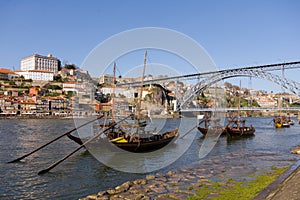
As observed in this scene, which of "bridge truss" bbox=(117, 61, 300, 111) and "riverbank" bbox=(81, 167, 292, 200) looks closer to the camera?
"riverbank" bbox=(81, 167, 292, 200)

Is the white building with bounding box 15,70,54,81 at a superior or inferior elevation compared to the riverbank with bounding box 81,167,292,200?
superior

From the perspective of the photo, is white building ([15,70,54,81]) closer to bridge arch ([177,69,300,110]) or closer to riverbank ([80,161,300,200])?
bridge arch ([177,69,300,110])

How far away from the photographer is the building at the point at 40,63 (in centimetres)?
11669

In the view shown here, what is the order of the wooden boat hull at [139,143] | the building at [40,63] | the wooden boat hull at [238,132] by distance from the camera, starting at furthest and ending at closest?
the building at [40,63], the wooden boat hull at [238,132], the wooden boat hull at [139,143]

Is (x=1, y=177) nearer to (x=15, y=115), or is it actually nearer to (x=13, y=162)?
(x=13, y=162)

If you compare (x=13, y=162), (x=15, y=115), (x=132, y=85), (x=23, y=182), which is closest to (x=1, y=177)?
(x=23, y=182)

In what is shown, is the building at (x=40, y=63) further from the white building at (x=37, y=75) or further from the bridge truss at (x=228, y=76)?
the bridge truss at (x=228, y=76)

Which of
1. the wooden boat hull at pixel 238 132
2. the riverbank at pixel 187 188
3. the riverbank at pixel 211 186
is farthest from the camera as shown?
the wooden boat hull at pixel 238 132

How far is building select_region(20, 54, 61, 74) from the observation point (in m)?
117

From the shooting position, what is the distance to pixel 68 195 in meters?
9.93

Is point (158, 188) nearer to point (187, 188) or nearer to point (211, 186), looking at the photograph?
point (187, 188)

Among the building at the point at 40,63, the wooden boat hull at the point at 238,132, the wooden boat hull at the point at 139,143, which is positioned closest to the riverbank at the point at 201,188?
the wooden boat hull at the point at 139,143

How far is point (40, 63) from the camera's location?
118375 millimetres

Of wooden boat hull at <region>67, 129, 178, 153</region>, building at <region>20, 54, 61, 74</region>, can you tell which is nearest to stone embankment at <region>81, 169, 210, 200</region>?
wooden boat hull at <region>67, 129, 178, 153</region>
